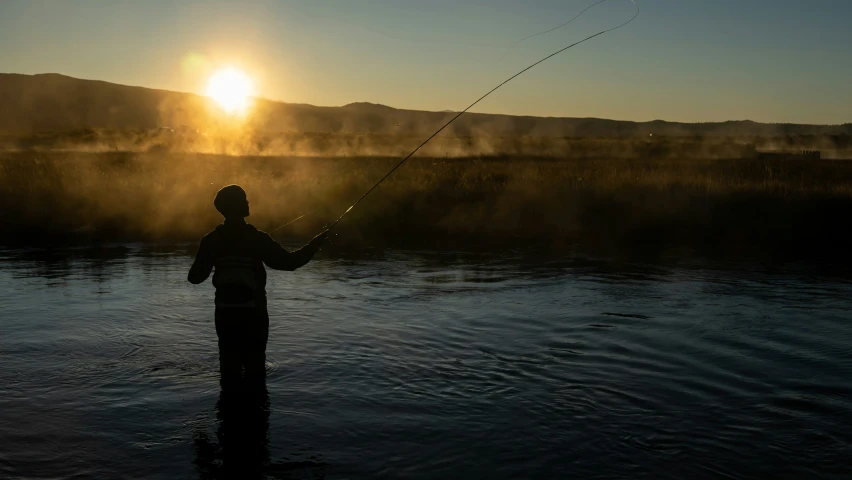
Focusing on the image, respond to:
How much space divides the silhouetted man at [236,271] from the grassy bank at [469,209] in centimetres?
1304

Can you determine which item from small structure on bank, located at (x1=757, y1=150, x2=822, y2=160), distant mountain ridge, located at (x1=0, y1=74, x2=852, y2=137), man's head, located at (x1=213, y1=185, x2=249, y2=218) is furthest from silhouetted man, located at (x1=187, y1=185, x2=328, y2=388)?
distant mountain ridge, located at (x1=0, y1=74, x2=852, y2=137)

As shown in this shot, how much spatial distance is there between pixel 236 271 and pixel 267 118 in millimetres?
163769

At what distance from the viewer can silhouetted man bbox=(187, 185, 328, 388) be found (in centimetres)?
691

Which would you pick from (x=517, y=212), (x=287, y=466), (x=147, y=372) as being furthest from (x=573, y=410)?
(x=517, y=212)

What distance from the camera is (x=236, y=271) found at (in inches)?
272

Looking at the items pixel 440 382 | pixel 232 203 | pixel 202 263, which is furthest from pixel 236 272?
pixel 440 382

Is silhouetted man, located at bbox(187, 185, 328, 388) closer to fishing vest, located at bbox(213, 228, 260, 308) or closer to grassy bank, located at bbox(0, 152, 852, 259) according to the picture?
fishing vest, located at bbox(213, 228, 260, 308)

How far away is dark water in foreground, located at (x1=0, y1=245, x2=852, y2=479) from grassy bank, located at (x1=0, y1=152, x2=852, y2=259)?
707 cm

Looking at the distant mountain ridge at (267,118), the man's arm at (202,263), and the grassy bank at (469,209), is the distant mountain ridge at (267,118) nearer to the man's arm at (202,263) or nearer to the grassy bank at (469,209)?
the grassy bank at (469,209)

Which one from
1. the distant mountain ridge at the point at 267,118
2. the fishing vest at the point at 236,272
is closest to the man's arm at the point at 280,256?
the fishing vest at the point at 236,272

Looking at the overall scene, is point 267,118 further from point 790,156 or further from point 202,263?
point 202,263

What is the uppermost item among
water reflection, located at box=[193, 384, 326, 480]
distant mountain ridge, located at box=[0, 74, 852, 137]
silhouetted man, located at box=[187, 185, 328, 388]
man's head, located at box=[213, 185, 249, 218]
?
distant mountain ridge, located at box=[0, 74, 852, 137]

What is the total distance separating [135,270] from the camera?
15469mm

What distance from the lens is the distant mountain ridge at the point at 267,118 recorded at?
13212 cm
